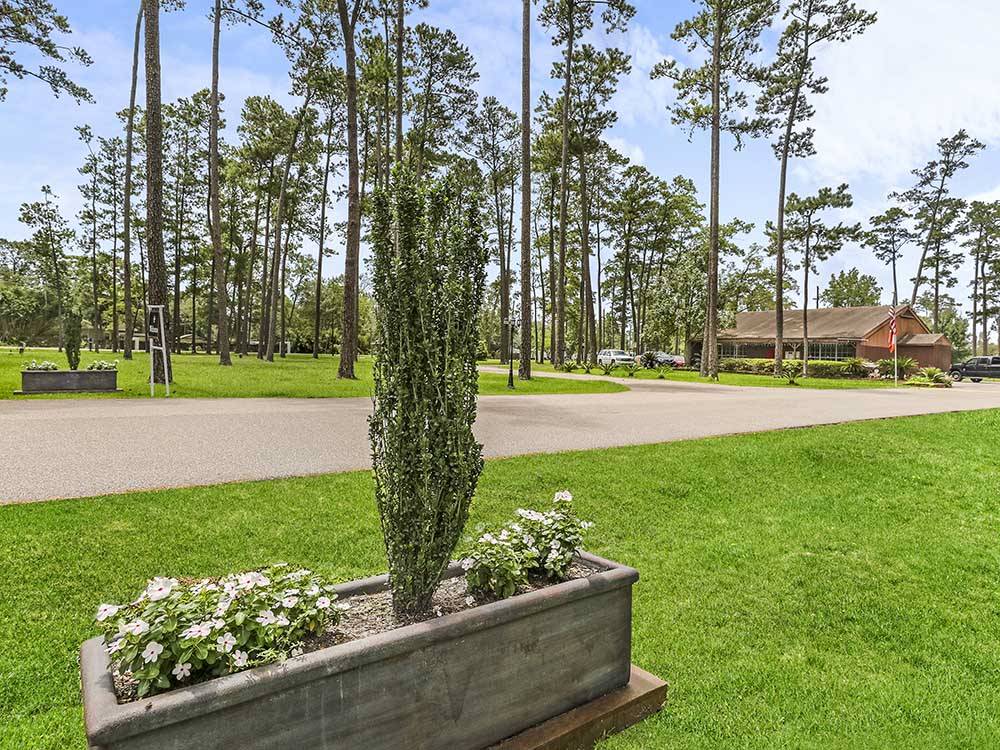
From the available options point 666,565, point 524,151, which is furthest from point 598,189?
point 666,565

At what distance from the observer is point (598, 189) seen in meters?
39.6

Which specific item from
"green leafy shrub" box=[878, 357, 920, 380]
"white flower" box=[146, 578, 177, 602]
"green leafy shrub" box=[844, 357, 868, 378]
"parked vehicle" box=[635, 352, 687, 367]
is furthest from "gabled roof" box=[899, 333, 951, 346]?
"white flower" box=[146, 578, 177, 602]

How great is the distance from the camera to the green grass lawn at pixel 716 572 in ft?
8.54

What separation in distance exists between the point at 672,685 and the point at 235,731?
212cm

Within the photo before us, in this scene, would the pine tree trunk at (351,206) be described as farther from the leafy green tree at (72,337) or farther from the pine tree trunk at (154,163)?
the leafy green tree at (72,337)

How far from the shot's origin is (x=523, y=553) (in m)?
2.55

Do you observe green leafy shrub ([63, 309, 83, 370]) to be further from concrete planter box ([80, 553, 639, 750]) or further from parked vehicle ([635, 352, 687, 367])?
parked vehicle ([635, 352, 687, 367])

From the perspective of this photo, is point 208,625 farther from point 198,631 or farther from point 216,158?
point 216,158

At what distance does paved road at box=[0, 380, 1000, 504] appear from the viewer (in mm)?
5547

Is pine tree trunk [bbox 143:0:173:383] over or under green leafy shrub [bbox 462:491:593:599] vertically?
over

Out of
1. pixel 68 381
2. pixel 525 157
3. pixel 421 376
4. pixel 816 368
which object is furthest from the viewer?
pixel 816 368

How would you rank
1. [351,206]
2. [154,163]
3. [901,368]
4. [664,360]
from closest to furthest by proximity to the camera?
[154,163]
[351,206]
[901,368]
[664,360]

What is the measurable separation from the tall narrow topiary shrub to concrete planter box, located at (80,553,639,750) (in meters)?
0.36

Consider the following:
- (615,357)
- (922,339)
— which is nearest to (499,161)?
(615,357)
